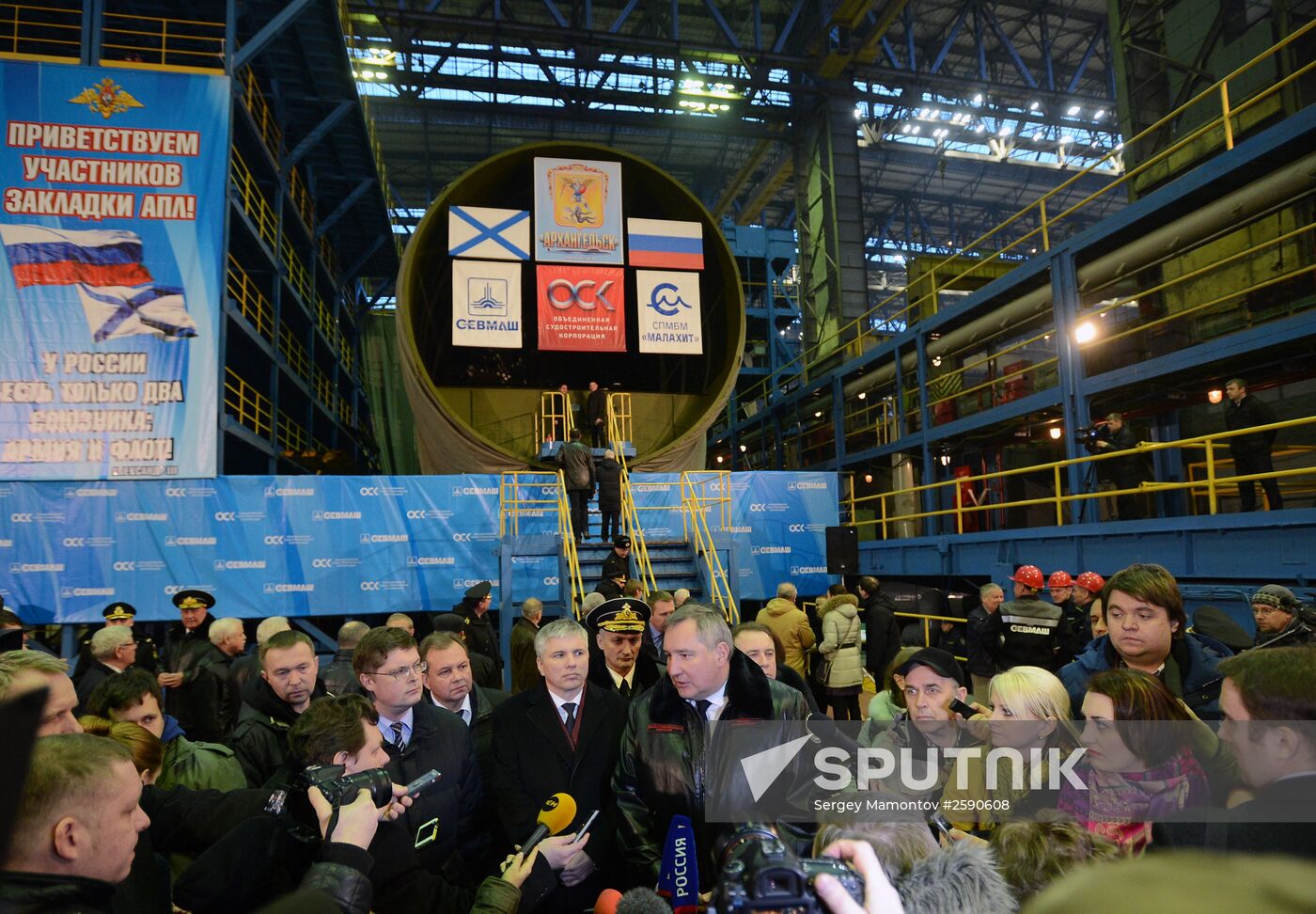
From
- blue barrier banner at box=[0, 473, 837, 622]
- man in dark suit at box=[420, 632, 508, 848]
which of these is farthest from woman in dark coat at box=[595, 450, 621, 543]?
man in dark suit at box=[420, 632, 508, 848]

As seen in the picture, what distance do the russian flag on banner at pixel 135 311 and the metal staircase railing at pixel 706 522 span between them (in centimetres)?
820

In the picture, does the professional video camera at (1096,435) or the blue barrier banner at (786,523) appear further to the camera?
the blue barrier banner at (786,523)

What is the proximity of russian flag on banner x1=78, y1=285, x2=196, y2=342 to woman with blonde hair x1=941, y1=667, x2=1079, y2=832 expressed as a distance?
12.5 meters

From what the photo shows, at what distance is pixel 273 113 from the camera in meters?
17.3

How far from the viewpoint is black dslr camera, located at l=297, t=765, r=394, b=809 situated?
1.96 m

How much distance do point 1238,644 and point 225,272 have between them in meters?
13.5

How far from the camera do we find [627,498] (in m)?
12.3

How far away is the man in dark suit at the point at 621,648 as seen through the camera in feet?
14.2

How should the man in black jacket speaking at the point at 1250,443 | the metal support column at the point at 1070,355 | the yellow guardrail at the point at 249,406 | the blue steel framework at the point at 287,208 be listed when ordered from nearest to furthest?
1. the man in black jacket speaking at the point at 1250,443
2. the metal support column at the point at 1070,355
3. the blue steel framework at the point at 287,208
4. the yellow guardrail at the point at 249,406

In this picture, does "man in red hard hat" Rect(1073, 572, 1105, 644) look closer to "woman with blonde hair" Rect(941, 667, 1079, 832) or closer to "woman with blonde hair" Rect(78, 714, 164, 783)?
"woman with blonde hair" Rect(941, 667, 1079, 832)

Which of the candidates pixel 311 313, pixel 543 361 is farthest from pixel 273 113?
pixel 543 361

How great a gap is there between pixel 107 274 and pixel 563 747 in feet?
39.5

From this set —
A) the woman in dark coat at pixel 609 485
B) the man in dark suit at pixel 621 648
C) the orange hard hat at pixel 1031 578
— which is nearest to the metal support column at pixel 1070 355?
the orange hard hat at pixel 1031 578

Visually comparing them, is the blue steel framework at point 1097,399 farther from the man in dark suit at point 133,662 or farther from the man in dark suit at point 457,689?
the man in dark suit at point 133,662
